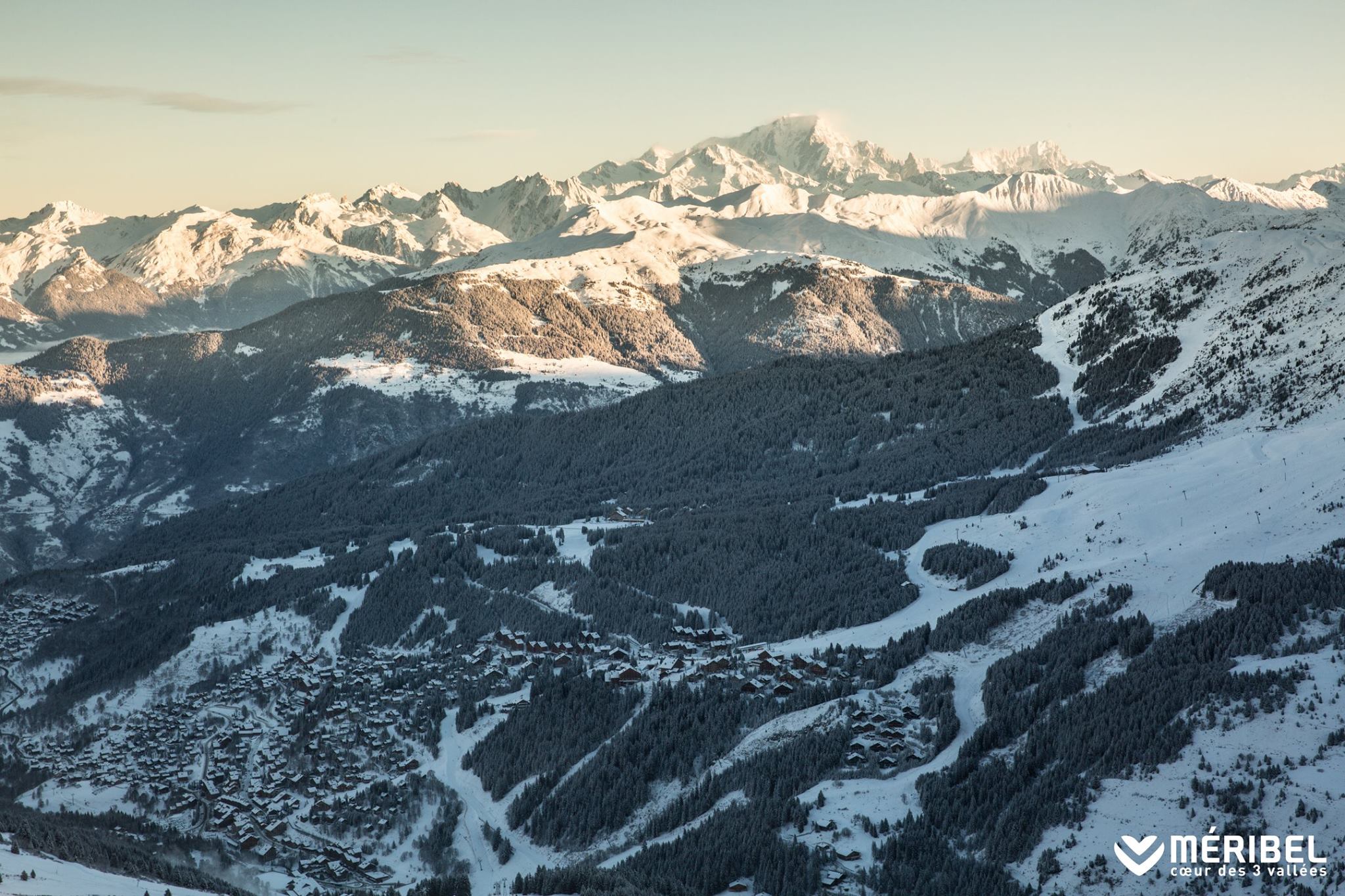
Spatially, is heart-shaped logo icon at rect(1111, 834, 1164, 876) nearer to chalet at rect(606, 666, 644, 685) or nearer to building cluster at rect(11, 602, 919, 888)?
building cluster at rect(11, 602, 919, 888)

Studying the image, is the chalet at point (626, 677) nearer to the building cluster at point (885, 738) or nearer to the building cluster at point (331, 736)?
the building cluster at point (331, 736)

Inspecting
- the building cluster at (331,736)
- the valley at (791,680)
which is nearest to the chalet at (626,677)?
the building cluster at (331,736)

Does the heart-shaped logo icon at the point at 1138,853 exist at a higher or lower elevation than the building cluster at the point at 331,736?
higher

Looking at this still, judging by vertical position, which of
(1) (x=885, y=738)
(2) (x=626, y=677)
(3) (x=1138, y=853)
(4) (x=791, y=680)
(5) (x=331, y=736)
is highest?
(3) (x=1138, y=853)

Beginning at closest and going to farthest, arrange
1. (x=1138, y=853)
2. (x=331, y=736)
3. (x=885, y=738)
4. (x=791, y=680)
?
(x=1138, y=853)
(x=885, y=738)
(x=791, y=680)
(x=331, y=736)

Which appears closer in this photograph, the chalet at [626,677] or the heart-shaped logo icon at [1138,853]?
the heart-shaped logo icon at [1138,853]

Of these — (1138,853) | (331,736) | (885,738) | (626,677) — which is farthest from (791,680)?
(331,736)

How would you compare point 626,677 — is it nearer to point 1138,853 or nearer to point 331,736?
point 331,736

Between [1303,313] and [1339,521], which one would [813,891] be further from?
[1303,313]

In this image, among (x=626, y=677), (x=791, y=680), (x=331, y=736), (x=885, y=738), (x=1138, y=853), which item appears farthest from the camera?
(x=331, y=736)
